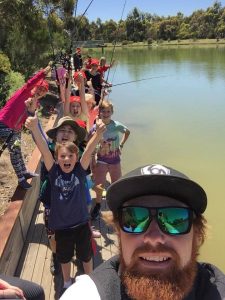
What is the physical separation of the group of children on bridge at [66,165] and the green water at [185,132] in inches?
70.6

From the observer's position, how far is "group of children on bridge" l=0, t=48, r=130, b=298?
3027 mm

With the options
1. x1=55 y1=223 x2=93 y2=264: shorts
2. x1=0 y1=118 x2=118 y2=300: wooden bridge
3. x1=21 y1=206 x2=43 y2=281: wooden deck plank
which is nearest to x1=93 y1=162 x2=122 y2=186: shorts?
x1=0 y1=118 x2=118 y2=300: wooden bridge

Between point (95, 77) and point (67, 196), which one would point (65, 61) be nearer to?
point (95, 77)

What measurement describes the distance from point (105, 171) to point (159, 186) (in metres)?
3.38

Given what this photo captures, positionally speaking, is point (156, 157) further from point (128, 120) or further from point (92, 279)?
point (92, 279)

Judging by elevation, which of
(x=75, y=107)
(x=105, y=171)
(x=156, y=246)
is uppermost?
(x=156, y=246)

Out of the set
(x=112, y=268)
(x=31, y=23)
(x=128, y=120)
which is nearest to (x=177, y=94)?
(x=128, y=120)

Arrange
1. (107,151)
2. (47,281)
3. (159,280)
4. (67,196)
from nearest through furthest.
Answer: (159,280)
(67,196)
(47,281)
(107,151)

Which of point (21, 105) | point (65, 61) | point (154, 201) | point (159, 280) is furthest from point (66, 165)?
point (65, 61)

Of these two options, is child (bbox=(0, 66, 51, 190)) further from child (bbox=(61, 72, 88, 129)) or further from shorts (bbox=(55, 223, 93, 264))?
shorts (bbox=(55, 223, 93, 264))

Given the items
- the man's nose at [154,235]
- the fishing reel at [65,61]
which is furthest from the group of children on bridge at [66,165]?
the man's nose at [154,235]

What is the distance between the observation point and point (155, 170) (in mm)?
1331

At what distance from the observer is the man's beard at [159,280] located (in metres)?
1.26

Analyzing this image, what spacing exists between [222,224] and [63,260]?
3005 mm
